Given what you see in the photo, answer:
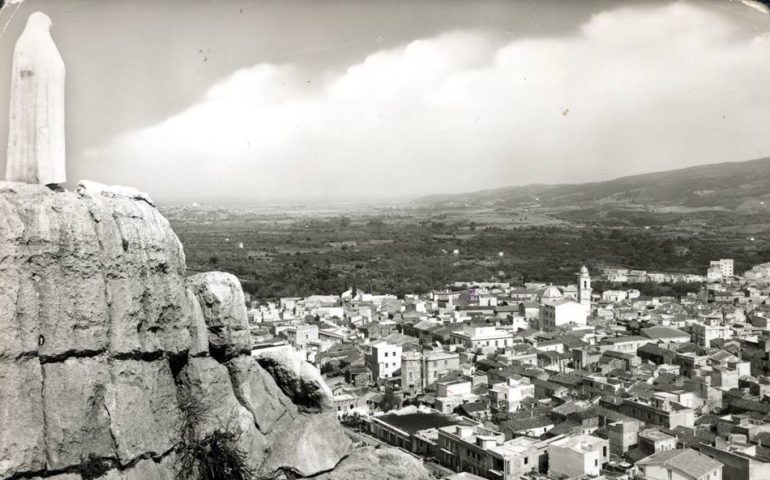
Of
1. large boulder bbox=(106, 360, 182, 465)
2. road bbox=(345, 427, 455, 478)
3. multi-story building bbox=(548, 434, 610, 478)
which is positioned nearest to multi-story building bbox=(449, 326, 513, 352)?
road bbox=(345, 427, 455, 478)

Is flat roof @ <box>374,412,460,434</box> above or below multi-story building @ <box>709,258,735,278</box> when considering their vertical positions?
below

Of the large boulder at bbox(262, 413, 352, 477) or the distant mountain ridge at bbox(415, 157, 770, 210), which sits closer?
the large boulder at bbox(262, 413, 352, 477)

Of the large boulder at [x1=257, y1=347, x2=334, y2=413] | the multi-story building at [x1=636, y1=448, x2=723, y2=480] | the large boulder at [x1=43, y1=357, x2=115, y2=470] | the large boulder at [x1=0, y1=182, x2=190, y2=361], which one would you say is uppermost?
the large boulder at [x1=0, y1=182, x2=190, y2=361]

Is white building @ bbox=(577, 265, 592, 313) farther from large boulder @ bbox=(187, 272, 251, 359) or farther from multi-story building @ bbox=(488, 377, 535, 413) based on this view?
large boulder @ bbox=(187, 272, 251, 359)

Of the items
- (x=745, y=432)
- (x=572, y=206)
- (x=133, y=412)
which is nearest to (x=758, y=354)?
(x=745, y=432)

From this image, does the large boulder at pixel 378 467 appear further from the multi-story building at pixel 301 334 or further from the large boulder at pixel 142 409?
the multi-story building at pixel 301 334

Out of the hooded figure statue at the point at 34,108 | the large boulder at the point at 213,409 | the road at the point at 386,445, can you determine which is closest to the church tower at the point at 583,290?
the road at the point at 386,445

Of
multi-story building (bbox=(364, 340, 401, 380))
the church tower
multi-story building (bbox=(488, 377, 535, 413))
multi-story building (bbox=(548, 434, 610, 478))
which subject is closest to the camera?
multi-story building (bbox=(548, 434, 610, 478))
